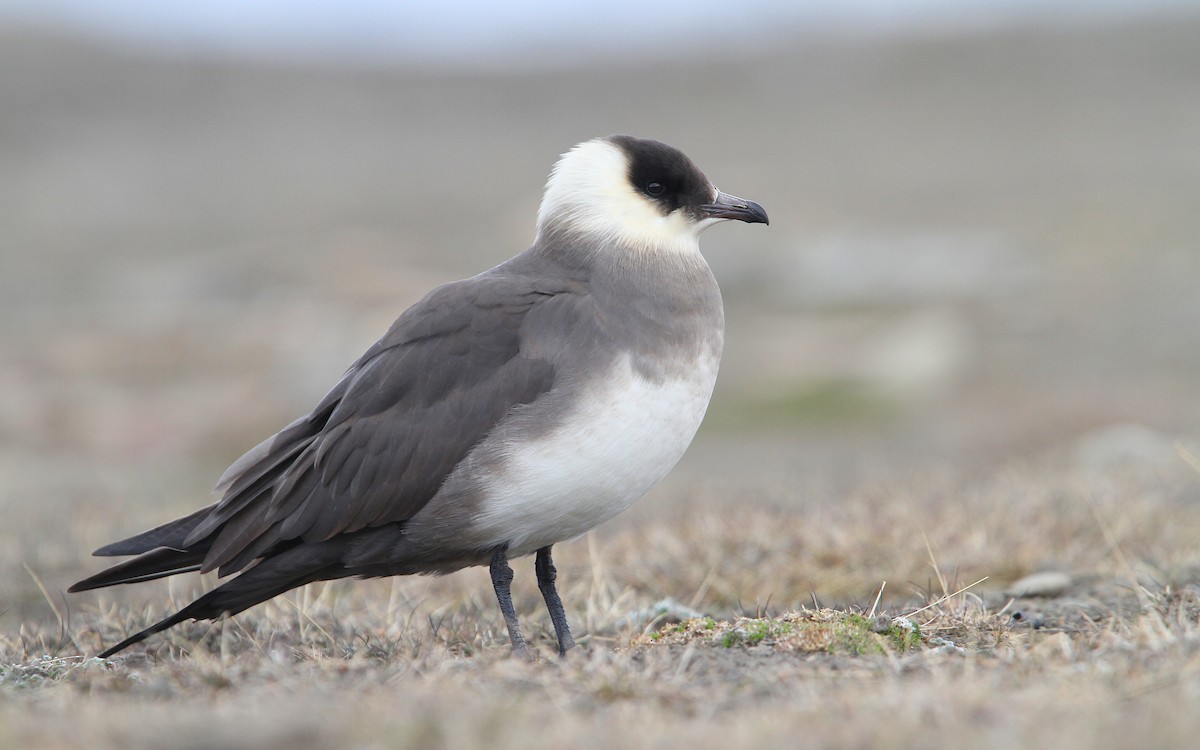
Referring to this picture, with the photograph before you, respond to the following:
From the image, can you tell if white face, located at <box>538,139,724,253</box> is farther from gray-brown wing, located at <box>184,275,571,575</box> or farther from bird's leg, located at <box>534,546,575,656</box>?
bird's leg, located at <box>534,546,575,656</box>

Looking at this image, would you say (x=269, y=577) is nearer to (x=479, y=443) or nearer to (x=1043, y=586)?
(x=479, y=443)

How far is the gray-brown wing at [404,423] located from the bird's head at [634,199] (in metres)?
0.39

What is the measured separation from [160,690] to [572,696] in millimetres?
1045

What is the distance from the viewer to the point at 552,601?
410cm

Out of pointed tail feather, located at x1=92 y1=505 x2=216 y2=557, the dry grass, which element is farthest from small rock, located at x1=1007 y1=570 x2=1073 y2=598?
pointed tail feather, located at x1=92 y1=505 x2=216 y2=557

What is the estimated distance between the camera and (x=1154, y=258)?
1661 centimetres

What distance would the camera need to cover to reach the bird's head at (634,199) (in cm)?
438

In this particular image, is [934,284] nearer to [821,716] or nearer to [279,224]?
[821,716]

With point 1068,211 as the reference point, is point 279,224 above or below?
above

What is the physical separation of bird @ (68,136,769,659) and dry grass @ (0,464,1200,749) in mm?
256

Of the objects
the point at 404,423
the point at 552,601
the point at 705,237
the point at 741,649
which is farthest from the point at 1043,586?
the point at 705,237

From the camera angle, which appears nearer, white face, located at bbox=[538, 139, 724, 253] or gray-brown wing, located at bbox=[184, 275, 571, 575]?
gray-brown wing, located at bbox=[184, 275, 571, 575]

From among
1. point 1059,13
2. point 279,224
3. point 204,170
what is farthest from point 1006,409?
point 1059,13

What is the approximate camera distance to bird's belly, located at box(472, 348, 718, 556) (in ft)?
12.4
